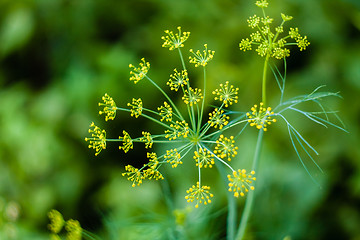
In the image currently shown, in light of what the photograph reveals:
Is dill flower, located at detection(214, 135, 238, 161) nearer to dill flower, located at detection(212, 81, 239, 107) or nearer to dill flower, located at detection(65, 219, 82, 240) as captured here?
dill flower, located at detection(212, 81, 239, 107)

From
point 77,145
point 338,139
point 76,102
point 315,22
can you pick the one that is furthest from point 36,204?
point 315,22

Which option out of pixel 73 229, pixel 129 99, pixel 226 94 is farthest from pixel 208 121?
pixel 129 99

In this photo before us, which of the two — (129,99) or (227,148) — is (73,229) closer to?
(227,148)

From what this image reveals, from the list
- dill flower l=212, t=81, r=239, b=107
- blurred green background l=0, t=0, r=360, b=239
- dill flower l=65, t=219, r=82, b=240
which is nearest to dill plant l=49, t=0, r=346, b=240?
dill flower l=212, t=81, r=239, b=107

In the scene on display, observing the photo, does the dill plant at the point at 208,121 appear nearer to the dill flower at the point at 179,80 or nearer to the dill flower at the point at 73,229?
the dill flower at the point at 179,80

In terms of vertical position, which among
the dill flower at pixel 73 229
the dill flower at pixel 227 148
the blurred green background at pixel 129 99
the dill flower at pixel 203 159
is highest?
the blurred green background at pixel 129 99

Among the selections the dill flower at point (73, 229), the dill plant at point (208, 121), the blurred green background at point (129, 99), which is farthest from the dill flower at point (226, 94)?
the blurred green background at point (129, 99)

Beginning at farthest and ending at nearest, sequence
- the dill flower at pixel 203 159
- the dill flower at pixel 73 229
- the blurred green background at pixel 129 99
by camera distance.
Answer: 1. the blurred green background at pixel 129 99
2. the dill flower at pixel 73 229
3. the dill flower at pixel 203 159

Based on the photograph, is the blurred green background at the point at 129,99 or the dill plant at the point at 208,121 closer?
the dill plant at the point at 208,121
